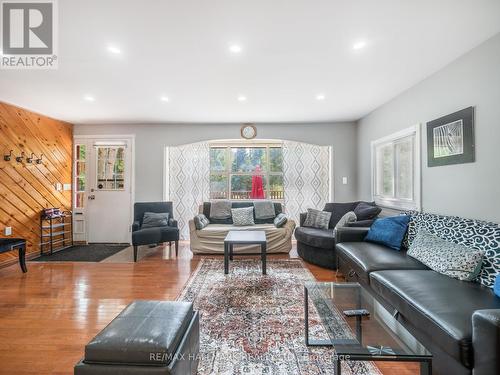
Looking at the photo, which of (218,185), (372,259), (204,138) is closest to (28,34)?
(204,138)

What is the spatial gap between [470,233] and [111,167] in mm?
5817

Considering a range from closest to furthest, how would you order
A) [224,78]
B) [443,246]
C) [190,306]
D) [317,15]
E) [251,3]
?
[190,306] < [251,3] < [317,15] < [443,246] < [224,78]

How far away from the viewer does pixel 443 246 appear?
2209 millimetres

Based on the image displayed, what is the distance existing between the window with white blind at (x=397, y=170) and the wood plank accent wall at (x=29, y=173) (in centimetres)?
590

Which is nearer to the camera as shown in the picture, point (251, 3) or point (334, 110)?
point (251, 3)

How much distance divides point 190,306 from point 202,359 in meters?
0.45

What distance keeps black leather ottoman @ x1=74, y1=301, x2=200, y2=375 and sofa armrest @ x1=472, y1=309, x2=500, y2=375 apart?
4.90ft

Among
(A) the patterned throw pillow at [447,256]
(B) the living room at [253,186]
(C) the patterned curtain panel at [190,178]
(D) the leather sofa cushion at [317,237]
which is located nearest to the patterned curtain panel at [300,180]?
(B) the living room at [253,186]

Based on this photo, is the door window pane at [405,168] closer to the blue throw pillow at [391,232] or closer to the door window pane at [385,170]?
the door window pane at [385,170]

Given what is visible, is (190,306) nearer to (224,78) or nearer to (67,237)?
(224,78)

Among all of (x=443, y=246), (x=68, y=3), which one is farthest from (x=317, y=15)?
(x=443, y=246)

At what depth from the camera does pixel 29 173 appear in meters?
4.25

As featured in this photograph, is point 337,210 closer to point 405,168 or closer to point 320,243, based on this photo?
point 320,243

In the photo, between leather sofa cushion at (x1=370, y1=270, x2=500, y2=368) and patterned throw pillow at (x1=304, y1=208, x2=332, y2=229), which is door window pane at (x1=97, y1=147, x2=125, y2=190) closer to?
patterned throw pillow at (x1=304, y1=208, x2=332, y2=229)
